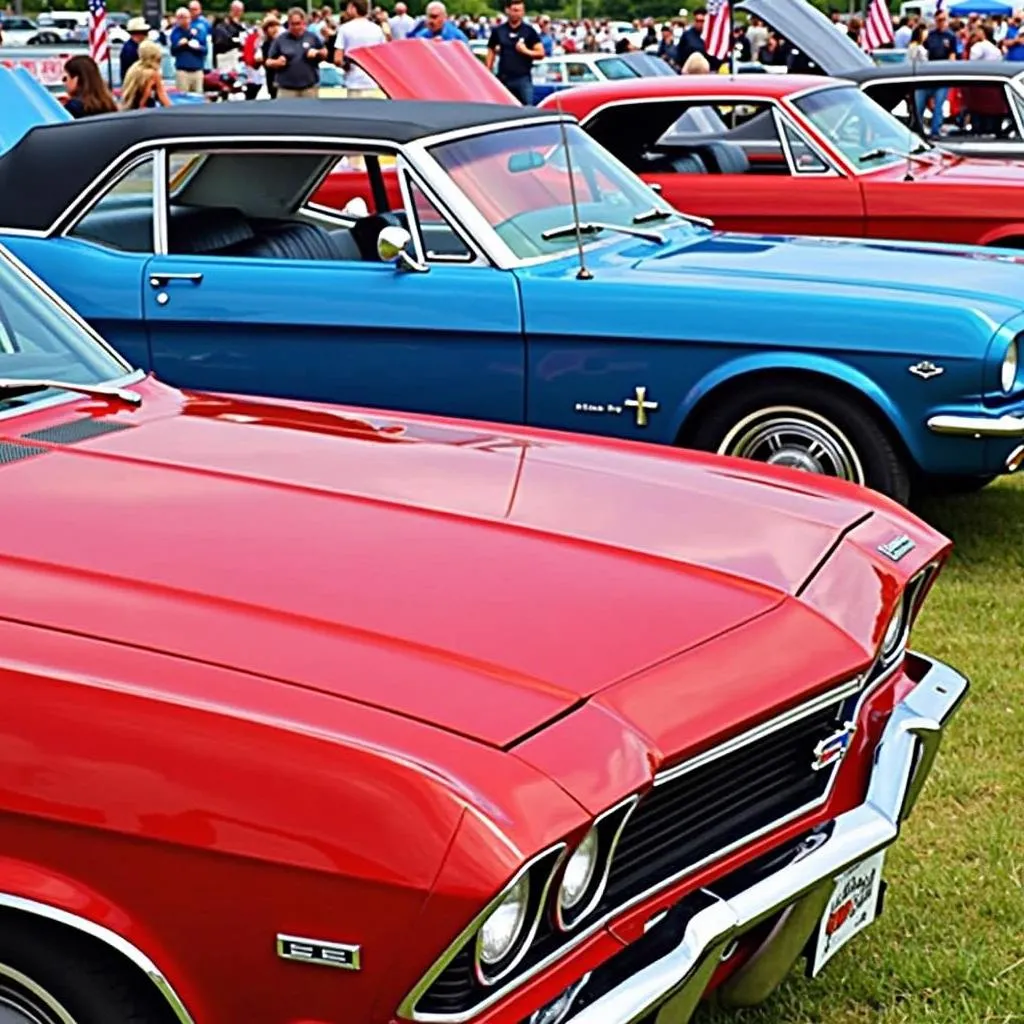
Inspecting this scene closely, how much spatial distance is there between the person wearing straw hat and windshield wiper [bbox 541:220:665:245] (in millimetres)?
12571

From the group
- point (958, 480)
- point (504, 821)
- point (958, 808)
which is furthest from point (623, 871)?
point (958, 480)

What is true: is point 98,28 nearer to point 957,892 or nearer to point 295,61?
point 295,61

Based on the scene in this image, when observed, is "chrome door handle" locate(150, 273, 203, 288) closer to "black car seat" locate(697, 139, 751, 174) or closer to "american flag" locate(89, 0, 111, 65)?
"black car seat" locate(697, 139, 751, 174)

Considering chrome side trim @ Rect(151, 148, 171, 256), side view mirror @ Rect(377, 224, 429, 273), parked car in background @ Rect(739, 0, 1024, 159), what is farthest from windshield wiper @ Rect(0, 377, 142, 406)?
parked car in background @ Rect(739, 0, 1024, 159)

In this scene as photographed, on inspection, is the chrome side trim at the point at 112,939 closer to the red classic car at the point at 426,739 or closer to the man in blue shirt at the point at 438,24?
the red classic car at the point at 426,739

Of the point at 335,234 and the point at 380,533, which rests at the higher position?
the point at 380,533

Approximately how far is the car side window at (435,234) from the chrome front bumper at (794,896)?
334cm

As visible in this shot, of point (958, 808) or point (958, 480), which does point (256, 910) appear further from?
point (958, 480)

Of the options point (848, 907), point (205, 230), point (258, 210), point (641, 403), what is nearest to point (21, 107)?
point (258, 210)

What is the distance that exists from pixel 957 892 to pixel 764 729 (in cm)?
132

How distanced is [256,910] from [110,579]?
0.67 metres

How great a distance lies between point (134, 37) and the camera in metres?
20.5

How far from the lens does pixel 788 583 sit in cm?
308

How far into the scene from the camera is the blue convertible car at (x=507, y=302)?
6234 mm
